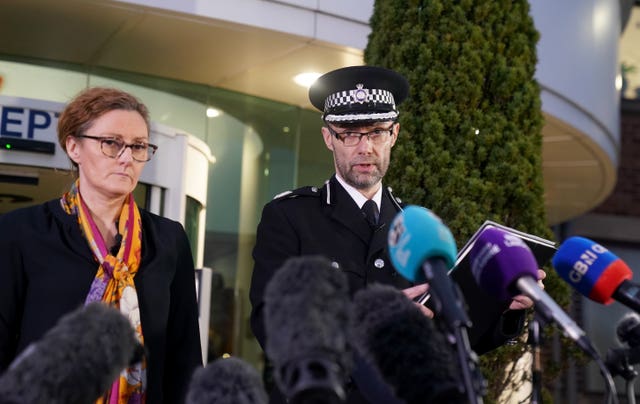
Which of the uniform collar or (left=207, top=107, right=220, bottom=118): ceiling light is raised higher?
(left=207, top=107, right=220, bottom=118): ceiling light

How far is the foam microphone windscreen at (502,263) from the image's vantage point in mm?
2268

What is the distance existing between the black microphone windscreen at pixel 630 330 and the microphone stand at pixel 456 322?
66cm

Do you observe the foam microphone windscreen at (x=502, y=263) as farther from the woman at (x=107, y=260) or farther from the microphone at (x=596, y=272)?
the woman at (x=107, y=260)

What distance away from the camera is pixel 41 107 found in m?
7.21

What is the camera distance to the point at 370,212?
363cm

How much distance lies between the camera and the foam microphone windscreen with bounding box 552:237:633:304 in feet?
8.16

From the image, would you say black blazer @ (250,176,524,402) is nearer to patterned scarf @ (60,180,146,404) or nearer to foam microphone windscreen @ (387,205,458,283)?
patterned scarf @ (60,180,146,404)

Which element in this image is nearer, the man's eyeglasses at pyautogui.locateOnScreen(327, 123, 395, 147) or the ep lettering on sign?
the man's eyeglasses at pyautogui.locateOnScreen(327, 123, 395, 147)

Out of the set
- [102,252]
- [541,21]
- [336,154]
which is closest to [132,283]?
[102,252]

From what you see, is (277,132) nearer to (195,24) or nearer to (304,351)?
(195,24)

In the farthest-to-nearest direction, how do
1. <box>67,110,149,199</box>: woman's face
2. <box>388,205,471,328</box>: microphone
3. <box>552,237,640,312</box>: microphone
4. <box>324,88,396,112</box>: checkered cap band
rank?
<box>324,88,396,112</box>: checkered cap band < <box>67,110,149,199</box>: woman's face < <box>552,237,640,312</box>: microphone < <box>388,205,471,328</box>: microphone

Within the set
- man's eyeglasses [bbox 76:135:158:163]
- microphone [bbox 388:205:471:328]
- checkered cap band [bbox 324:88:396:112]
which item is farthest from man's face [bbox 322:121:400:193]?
microphone [bbox 388:205:471:328]

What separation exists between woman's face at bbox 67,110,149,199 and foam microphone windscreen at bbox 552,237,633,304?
1.57 metres

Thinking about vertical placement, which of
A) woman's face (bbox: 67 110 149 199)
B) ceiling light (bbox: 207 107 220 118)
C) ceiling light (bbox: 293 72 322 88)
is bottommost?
woman's face (bbox: 67 110 149 199)
